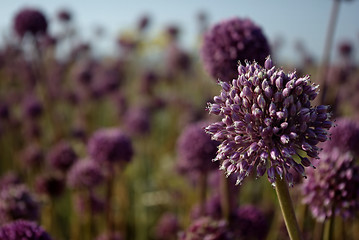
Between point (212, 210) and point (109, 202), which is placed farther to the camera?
point (109, 202)

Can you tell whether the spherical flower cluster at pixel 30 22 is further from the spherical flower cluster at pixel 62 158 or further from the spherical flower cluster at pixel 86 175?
the spherical flower cluster at pixel 86 175

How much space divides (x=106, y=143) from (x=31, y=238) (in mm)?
1454

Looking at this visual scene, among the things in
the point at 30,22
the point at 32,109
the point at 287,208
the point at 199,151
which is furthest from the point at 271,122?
the point at 32,109

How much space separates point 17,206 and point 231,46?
1.52 m

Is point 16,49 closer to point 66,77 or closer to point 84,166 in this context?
point 66,77

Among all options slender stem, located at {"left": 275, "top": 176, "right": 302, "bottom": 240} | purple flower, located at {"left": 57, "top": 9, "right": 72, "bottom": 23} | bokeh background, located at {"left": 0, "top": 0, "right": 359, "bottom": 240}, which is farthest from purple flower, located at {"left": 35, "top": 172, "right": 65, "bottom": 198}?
purple flower, located at {"left": 57, "top": 9, "right": 72, "bottom": 23}

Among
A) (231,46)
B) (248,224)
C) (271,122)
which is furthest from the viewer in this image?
(248,224)

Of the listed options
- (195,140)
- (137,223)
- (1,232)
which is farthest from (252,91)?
(137,223)

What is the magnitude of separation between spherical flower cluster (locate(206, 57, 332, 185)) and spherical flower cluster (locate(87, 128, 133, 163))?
164 cm

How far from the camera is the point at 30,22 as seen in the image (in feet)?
11.0

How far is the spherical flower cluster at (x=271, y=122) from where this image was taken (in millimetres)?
1141

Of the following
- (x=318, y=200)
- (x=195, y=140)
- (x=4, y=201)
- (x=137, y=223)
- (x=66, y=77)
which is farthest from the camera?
(x=66, y=77)

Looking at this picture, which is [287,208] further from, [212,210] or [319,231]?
[212,210]

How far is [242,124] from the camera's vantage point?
46.5 inches
